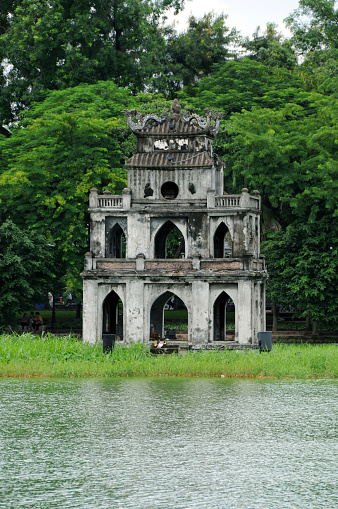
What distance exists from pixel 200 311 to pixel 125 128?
536 inches

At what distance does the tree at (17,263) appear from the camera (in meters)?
42.8

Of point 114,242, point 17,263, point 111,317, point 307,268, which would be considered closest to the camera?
point 111,317

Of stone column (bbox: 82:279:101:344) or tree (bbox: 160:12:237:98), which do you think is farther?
tree (bbox: 160:12:237:98)

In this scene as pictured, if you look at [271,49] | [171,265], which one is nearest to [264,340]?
[171,265]

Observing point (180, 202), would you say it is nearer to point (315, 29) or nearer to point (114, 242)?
point (114, 242)

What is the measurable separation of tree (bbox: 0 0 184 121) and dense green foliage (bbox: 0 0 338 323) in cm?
8

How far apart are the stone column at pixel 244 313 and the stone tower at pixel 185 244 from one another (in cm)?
4

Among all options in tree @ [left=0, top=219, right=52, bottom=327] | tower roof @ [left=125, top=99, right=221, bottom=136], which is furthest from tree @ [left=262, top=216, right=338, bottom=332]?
tree @ [left=0, top=219, right=52, bottom=327]

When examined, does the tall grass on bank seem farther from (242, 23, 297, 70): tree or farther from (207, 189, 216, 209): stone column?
(242, 23, 297, 70): tree

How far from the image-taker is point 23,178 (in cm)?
4353

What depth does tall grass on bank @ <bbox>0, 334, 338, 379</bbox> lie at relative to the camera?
3070 cm

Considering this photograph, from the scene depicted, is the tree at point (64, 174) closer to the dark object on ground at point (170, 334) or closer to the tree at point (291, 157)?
the tree at point (291, 157)

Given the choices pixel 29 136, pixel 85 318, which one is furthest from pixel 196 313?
pixel 29 136

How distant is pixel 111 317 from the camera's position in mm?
40469
